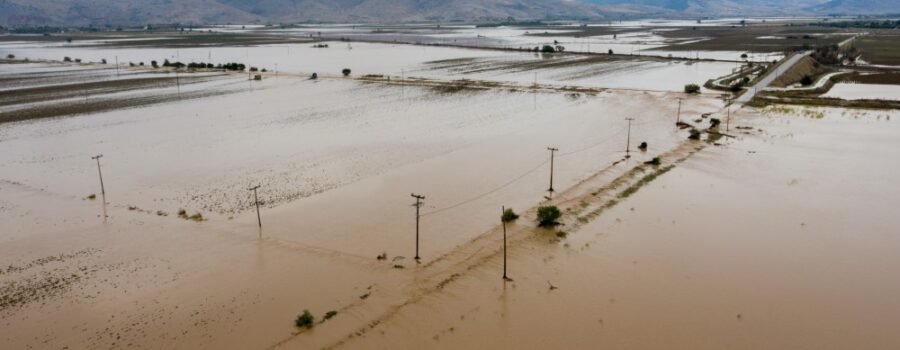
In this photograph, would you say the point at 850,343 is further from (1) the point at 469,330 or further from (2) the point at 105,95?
(2) the point at 105,95

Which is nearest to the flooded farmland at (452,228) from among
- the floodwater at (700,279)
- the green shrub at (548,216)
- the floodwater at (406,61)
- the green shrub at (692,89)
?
the floodwater at (700,279)

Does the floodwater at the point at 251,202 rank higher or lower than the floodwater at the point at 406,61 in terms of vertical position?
lower

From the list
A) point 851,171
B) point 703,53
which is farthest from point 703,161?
point 703,53

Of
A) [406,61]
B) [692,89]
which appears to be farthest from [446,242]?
[406,61]

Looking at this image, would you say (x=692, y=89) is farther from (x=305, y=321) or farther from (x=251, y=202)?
(x=305, y=321)

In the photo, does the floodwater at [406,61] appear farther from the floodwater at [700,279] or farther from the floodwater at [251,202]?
the floodwater at [700,279]

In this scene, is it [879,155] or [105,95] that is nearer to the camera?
[879,155]
